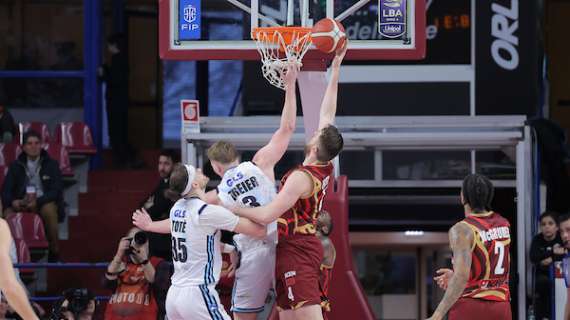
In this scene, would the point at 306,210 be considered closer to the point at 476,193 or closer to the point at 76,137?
the point at 476,193

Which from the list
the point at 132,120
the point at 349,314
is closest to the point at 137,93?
the point at 132,120

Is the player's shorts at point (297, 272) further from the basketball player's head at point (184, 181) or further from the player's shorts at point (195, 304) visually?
the basketball player's head at point (184, 181)

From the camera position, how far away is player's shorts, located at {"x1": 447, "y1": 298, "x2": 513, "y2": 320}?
898cm

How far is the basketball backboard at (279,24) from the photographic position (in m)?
11.2

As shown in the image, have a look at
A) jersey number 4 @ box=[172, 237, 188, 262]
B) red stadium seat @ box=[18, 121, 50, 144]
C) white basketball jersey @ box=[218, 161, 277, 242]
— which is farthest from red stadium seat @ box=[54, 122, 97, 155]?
jersey number 4 @ box=[172, 237, 188, 262]

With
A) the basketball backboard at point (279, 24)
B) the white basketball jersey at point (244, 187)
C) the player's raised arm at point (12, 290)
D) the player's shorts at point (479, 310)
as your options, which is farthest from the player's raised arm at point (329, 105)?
the player's raised arm at point (12, 290)

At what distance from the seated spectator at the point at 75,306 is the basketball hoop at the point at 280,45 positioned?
10.5 feet

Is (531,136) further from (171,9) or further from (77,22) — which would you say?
(77,22)

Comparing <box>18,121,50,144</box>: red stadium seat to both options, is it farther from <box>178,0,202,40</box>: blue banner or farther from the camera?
<box>178,0,202,40</box>: blue banner

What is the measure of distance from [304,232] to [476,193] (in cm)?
125

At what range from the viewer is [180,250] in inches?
371

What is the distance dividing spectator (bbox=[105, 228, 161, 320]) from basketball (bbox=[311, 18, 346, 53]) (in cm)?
344

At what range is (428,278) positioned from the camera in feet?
64.2

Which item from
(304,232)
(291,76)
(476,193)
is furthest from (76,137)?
(476,193)
